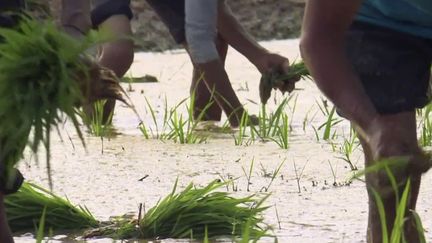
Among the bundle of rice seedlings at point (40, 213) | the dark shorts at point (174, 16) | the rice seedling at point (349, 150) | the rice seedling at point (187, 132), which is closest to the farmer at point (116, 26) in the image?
the dark shorts at point (174, 16)

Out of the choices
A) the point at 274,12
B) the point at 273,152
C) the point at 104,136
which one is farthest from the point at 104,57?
the point at 274,12

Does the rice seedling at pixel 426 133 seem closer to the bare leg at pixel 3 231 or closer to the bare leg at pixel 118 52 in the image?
the bare leg at pixel 118 52

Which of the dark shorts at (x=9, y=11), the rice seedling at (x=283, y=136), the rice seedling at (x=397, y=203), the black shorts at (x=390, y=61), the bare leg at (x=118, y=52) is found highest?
the bare leg at (x=118, y=52)

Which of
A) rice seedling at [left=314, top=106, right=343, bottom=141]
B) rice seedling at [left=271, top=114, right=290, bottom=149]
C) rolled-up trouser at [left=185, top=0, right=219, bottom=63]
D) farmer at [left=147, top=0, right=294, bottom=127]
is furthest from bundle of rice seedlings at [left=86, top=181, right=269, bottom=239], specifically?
rolled-up trouser at [left=185, top=0, right=219, bottom=63]

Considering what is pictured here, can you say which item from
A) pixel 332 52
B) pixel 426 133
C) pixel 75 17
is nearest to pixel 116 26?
pixel 426 133

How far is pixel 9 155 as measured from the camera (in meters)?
2.89

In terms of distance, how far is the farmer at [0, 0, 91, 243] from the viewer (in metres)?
3.09

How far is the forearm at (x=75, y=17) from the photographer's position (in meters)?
3.37

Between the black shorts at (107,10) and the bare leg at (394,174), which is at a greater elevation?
the black shorts at (107,10)

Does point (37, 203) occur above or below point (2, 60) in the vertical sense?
below

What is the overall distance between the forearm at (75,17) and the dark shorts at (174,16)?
307cm

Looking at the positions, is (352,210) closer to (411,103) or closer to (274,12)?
(411,103)

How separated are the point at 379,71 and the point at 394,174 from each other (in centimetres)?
49

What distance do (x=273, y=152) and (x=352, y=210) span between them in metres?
1.27
